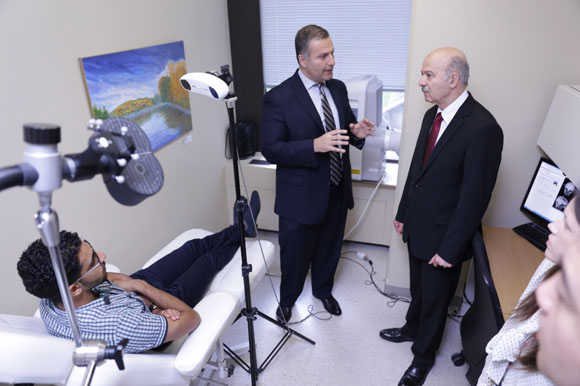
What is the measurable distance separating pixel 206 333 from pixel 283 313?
106 centimetres

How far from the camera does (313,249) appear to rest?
245cm

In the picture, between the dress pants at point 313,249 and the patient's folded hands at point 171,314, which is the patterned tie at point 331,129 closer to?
the dress pants at point 313,249

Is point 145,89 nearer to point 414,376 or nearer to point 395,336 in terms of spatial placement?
point 395,336

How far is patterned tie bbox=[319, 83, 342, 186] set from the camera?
214 cm

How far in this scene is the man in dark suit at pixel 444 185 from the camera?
1.65 meters

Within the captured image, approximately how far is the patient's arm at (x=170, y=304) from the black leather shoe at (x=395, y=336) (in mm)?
1269

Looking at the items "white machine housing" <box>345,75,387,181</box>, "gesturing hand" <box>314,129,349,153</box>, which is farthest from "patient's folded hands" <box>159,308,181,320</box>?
"white machine housing" <box>345,75,387,181</box>

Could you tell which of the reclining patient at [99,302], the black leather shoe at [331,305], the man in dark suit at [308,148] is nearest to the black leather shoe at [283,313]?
the man in dark suit at [308,148]

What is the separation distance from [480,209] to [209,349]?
49.9 inches

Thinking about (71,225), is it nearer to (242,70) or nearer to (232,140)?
(232,140)

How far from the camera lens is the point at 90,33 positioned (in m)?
1.91

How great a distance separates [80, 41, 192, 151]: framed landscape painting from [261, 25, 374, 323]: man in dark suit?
75 centimetres

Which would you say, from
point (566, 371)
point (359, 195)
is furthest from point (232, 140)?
point (359, 195)

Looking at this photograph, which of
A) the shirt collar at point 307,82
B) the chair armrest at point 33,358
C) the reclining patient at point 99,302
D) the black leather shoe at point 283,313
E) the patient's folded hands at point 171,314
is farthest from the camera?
the black leather shoe at point 283,313
